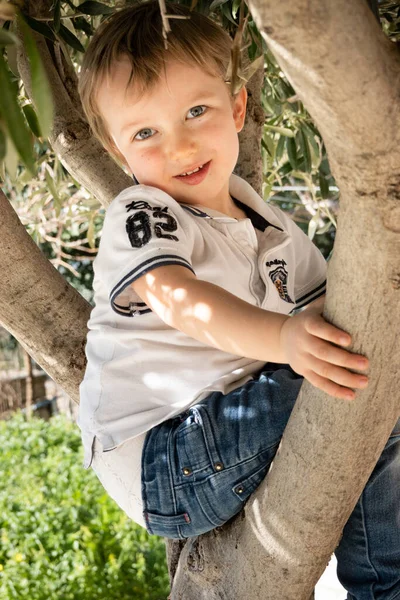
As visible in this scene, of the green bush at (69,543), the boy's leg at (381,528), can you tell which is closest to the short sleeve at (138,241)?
the boy's leg at (381,528)

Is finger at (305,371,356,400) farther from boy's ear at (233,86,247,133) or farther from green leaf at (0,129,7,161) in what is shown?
boy's ear at (233,86,247,133)

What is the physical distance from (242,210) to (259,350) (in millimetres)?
706

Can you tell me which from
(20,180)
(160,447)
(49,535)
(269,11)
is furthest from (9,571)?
(269,11)

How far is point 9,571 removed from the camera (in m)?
4.06

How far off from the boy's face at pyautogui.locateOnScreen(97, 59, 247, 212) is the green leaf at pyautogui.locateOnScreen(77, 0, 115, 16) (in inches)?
15.4

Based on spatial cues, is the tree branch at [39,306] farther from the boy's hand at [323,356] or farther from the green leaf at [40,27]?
the boy's hand at [323,356]

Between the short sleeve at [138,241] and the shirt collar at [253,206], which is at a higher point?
the short sleeve at [138,241]

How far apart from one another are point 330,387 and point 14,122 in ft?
1.84

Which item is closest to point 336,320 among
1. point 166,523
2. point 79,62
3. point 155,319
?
point 155,319

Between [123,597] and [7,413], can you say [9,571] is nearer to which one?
[123,597]

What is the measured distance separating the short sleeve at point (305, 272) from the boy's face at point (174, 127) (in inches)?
11.9

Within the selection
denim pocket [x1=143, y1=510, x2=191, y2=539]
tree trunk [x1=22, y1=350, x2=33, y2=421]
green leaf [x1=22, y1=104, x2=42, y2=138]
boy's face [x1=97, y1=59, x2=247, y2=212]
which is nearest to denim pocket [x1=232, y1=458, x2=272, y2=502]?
denim pocket [x1=143, y1=510, x2=191, y2=539]

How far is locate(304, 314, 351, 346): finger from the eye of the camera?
1056 millimetres

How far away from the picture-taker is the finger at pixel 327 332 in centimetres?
106
